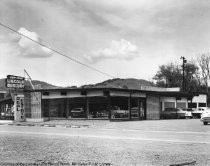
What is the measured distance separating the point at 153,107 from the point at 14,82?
16464 millimetres

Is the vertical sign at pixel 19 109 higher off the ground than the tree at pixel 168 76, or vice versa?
the tree at pixel 168 76

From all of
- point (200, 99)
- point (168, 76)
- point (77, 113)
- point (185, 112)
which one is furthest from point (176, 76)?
point (77, 113)

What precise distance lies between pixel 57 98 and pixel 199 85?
5188cm

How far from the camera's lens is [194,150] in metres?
13.2

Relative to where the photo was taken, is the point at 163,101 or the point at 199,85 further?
the point at 199,85

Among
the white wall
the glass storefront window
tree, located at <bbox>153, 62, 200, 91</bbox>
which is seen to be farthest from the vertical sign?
tree, located at <bbox>153, 62, 200, 91</bbox>

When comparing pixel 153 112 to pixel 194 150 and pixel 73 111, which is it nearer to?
pixel 73 111

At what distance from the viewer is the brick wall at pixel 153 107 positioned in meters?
43.6

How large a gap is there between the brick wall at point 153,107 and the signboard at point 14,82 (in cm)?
1441

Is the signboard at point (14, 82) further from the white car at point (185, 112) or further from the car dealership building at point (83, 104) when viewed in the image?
the white car at point (185, 112)

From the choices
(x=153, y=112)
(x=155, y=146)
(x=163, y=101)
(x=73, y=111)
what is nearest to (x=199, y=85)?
(x=163, y=101)

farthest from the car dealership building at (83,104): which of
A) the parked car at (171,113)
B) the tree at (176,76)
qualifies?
the tree at (176,76)

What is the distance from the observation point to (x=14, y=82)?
124 ft

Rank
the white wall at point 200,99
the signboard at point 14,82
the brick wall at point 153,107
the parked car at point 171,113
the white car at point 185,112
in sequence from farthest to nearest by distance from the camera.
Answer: the white wall at point 200,99
the white car at point 185,112
the parked car at point 171,113
the brick wall at point 153,107
the signboard at point 14,82
